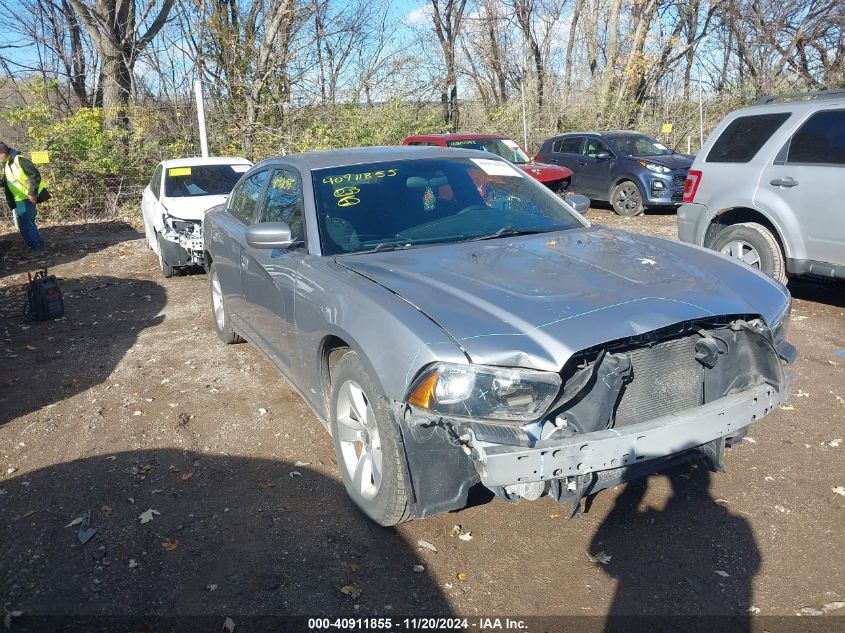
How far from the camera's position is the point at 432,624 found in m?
2.78

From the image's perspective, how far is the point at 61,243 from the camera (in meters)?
12.9

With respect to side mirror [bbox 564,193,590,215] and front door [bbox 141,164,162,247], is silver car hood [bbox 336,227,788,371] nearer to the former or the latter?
side mirror [bbox 564,193,590,215]

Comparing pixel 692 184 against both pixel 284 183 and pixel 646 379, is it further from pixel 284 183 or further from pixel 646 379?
pixel 646 379

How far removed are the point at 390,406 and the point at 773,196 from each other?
534 cm

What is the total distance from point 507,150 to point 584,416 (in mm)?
12225

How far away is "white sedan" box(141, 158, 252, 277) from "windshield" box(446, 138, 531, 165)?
4.71m

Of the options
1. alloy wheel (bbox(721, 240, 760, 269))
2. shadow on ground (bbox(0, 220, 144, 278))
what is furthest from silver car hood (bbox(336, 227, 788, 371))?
shadow on ground (bbox(0, 220, 144, 278))

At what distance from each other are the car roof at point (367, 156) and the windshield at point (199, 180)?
537 cm

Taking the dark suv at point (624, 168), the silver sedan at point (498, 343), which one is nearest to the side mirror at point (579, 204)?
the silver sedan at point (498, 343)

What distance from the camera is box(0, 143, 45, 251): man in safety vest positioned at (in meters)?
11.5

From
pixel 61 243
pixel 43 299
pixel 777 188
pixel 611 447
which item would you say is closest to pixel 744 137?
pixel 777 188

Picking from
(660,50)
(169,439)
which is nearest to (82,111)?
(169,439)

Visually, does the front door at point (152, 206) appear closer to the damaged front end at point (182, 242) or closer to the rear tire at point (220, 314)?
the damaged front end at point (182, 242)

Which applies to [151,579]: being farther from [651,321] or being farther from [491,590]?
[651,321]
